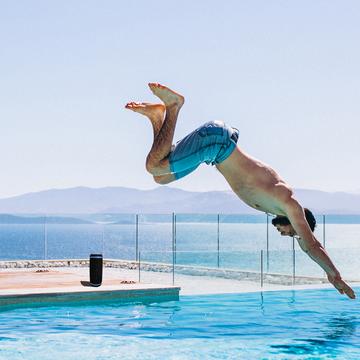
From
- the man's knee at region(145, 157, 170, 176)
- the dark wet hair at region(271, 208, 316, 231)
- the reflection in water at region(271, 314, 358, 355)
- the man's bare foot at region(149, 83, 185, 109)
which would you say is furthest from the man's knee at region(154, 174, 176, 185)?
the reflection in water at region(271, 314, 358, 355)

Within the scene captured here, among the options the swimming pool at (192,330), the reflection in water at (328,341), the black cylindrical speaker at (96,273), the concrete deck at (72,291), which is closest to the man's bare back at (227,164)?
the swimming pool at (192,330)

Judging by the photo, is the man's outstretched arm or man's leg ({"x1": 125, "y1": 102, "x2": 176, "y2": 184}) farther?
man's leg ({"x1": 125, "y1": 102, "x2": 176, "y2": 184})

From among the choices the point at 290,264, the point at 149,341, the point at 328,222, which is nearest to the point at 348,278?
the point at 290,264

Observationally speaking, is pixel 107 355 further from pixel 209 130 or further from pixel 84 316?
pixel 209 130

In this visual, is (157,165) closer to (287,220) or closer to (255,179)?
(255,179)

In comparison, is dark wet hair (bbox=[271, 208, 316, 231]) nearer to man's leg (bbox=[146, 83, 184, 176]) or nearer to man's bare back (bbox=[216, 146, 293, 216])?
man's bare back (bbox=[216, 146, 293, 216])

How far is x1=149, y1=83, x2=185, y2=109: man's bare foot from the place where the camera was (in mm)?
6211

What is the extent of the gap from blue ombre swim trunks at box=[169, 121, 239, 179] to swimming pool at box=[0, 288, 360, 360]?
382 centimetres

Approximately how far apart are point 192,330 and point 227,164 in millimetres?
5716

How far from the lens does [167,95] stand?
627 centimetres

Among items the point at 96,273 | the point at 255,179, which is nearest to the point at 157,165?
the point at 255,179

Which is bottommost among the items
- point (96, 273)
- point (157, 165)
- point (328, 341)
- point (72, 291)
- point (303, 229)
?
point (328, 341)

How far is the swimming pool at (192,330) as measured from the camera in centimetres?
984

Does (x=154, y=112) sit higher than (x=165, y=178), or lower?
higher
